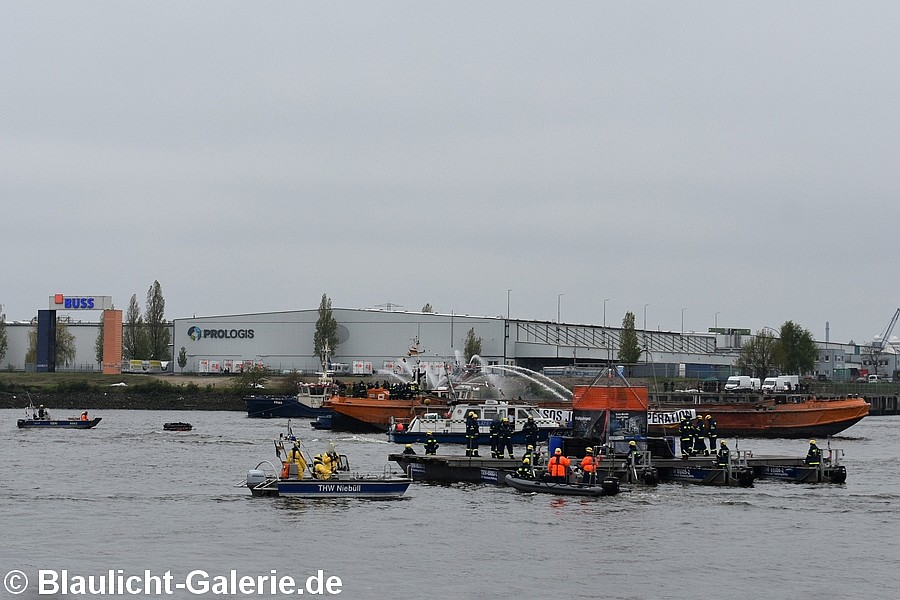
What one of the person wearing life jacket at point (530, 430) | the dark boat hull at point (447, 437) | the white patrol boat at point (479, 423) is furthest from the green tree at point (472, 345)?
the person wearing life jacket at point (530, 430)

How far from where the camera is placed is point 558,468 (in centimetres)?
4544

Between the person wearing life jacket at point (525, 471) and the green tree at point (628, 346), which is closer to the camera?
the person wearing life jacket at point (525, 471)

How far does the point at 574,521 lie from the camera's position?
40812 mm

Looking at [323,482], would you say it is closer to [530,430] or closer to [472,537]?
[472,537]

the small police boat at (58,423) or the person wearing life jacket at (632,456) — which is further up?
the person wearing life jacket at (632,456)

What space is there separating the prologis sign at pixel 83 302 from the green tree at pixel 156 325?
14.2m

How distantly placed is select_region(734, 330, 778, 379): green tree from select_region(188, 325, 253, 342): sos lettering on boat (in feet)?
225

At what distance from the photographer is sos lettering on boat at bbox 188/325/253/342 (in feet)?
540

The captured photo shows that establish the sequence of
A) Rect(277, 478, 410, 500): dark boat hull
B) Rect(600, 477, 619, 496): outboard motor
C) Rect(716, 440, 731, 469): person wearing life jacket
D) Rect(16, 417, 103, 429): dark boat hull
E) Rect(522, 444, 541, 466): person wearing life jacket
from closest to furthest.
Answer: Rect(277, 478, 410, 500): dark boat hull → Rect(600, 477, 619, 496): outboard motor → Rect(522, 444, 541, 466): person wearing life jacket → Rect(716, 440, 731, 469): person wearing life jacket → Rect(16, 417, 103, 429): dark boat hull

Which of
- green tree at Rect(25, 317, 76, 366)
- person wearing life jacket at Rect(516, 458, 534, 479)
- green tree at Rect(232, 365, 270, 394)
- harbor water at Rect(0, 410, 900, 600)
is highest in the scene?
green tree at Rect(25, 317, 76, 366)

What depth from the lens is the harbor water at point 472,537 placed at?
31516mm

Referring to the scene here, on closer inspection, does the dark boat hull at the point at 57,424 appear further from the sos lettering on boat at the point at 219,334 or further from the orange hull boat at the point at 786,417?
the sos lettering on boat at the point at 219,334

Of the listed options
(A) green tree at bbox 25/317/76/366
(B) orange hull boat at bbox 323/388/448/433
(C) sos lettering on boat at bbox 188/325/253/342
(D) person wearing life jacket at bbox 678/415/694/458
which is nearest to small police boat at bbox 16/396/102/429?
(B) orange hull boat at bbox 323/388/448/433
